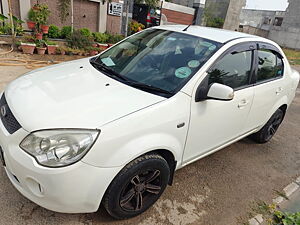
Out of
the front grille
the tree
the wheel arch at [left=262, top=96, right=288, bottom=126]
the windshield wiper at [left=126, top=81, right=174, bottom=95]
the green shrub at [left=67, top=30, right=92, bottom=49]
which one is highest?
the tree

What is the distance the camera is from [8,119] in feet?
5.83

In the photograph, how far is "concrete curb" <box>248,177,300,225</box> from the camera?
224 centimetres

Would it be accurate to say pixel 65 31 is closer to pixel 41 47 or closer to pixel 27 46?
pixel 41 47

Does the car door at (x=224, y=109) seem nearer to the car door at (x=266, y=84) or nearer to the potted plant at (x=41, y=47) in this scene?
the car door at (x=266, y=84)

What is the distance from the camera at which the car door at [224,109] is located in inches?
84.3

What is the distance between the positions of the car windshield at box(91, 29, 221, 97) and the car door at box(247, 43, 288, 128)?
0.85 meters

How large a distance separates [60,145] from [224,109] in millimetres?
1609

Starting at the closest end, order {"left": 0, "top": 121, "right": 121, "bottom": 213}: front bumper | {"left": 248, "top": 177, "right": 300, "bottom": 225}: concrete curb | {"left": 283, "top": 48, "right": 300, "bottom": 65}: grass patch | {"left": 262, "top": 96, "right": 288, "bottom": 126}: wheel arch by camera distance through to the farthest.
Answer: {"left": 0, "top": 121, "right": 121, "bottom": 213}: front bumper → {"left": 248, "top": 177, "right": 300, "bottom": 225}: concrete curb → {"left": 262, "top": 96, "right": 288, "bottom": 126}: wheel arch → {"left": 283, "top": 48, "right": 300, "bottom": 65}: grass patch

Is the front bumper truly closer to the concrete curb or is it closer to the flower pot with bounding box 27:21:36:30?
the concrete curb

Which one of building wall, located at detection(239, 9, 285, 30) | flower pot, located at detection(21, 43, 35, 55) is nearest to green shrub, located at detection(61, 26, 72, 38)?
flower pot, located at detection(21, 43, 35, 55)

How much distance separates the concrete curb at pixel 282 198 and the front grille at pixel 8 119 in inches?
89.0

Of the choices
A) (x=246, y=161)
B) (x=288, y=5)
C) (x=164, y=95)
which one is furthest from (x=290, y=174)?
(x=288, y=5)

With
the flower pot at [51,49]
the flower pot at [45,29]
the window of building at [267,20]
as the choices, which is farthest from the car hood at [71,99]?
the window of building at [267,20]

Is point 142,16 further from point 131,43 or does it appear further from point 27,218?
point 27,218
